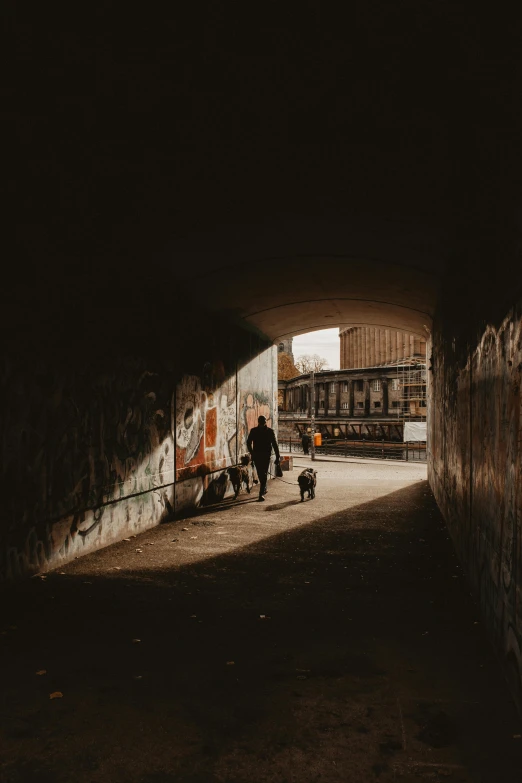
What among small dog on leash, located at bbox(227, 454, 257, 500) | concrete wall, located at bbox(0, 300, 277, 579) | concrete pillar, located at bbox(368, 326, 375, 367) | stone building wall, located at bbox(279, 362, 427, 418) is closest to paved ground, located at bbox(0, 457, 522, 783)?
concrete wall, located at bbox(0, 300, 277, 579)

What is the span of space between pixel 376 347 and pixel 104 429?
78570 mm

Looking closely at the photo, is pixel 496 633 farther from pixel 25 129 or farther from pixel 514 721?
pixel 25 129

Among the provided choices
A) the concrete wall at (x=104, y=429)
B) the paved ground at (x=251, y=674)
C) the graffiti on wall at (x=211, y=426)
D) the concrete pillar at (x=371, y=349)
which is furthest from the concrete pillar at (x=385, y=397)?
the paved ground at (x=251, y=674)

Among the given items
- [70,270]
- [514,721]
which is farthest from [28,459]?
Answer: [514,721]

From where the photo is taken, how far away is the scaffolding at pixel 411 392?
52.7 metres

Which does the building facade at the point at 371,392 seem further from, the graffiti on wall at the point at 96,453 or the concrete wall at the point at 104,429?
the graffiti on wall at the point at 96,453

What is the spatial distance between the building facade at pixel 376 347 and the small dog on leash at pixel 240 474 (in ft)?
175

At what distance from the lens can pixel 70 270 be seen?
7.42m

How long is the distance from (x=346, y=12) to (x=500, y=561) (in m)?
3.99

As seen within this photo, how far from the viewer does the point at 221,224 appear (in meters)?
→ 7.16

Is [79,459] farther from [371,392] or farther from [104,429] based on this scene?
[371,392]

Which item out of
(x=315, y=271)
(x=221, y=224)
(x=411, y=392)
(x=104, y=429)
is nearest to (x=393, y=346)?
(x=411, y=392)

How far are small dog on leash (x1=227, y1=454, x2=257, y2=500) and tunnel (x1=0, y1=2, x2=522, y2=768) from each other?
2103 mm

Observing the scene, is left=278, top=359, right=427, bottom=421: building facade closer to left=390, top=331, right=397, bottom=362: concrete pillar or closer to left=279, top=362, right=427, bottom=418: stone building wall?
left=279, top=362, right=427, bottom=418: stone building wall
